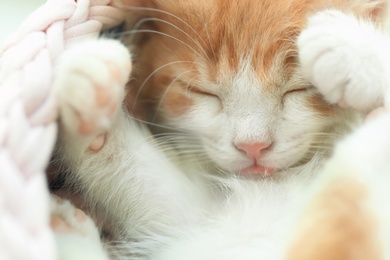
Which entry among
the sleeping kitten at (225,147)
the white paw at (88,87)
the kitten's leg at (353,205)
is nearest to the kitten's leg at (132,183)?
the sleeping kitten at (225,147)

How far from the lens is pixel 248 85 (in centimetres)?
88

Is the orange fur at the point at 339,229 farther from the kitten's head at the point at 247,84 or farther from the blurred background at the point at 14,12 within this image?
the blurred background at the point at 14,12

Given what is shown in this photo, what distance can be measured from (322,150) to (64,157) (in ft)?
1.38

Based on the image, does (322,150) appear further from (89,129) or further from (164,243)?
(89,129)

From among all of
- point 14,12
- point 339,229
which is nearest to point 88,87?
point 339,229

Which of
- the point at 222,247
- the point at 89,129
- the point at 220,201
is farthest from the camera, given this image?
the point at 220,201

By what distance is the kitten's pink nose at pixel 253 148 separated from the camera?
865 millimetres

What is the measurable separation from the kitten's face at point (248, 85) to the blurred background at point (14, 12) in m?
0.52

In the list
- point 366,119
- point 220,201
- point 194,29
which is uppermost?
point 194,29

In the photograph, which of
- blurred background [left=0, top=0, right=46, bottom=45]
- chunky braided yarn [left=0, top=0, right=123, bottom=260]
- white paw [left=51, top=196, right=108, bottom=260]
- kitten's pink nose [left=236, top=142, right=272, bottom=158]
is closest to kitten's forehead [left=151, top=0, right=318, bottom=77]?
kitten's pink nose [left=236, top=142, right=272, bottom=158]

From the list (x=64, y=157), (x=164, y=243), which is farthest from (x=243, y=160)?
(x=64, y=157)

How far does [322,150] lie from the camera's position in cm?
91

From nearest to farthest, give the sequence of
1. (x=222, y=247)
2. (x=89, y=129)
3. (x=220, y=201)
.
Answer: (x=89, y=129) < (x=222, y=247) < (x=220, y=201)

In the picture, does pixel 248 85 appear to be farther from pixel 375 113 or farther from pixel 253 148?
pixel 375 113
